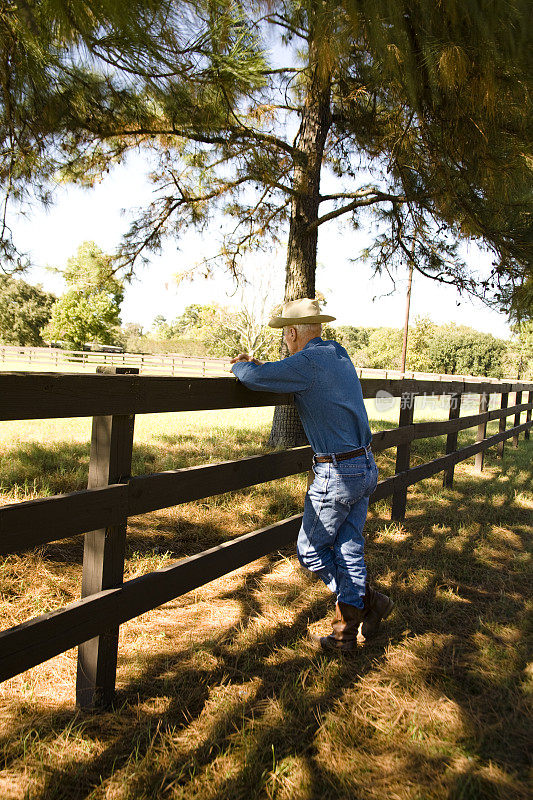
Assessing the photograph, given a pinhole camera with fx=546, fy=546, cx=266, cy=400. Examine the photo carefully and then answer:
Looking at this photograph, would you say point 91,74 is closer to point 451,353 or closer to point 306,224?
point 306,224

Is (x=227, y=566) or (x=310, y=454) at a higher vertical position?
(x=310, y=454)

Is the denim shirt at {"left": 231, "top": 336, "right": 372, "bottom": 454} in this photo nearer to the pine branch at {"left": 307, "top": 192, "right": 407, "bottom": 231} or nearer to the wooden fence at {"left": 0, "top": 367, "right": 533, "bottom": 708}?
the wooden fence at {"left": 0, "top": 367, "right": 533, "bottom": 708}

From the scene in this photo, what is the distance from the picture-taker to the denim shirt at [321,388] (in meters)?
2.56

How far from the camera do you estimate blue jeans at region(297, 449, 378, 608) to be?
8.86 ft

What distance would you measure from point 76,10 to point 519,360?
167 feet

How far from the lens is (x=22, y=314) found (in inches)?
1745

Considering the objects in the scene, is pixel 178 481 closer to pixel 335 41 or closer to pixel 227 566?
pixel 227 566

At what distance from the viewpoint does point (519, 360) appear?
159 feet

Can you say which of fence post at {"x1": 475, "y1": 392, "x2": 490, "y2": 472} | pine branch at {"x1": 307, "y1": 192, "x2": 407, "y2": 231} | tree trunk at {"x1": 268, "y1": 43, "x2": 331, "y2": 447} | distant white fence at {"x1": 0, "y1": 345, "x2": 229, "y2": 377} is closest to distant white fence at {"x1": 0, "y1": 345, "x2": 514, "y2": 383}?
distant white fence at {"x1": 0, "y1": 345, "x2": 229, "y2": 377}

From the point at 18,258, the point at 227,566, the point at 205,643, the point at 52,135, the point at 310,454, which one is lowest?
the point at 205,643

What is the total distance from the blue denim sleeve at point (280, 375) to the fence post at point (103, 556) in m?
0.63

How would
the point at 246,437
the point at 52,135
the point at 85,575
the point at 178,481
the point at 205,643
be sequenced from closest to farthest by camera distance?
the point at 85,575 → the point at 178,481 → the point at 205,643 → the point at 52,135 → the point at 246,437

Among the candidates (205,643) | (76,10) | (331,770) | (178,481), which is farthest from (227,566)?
(76,10)

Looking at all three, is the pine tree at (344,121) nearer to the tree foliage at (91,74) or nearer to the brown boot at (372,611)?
the tree foliage at (91,74)
